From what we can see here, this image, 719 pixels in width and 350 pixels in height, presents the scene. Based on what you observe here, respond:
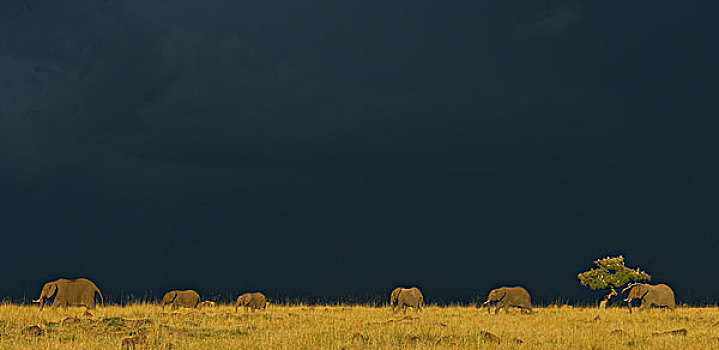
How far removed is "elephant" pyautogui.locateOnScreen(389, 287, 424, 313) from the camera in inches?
1139

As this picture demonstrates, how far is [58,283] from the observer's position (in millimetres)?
26391

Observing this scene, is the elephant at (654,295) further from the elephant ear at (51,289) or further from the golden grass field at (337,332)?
the elephant ear at (51,289)

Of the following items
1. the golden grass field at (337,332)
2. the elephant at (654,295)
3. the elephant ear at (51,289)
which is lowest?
the golden grass field at (337,332)

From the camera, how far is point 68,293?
2638 centimetres

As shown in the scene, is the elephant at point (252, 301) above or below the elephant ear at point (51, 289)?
below

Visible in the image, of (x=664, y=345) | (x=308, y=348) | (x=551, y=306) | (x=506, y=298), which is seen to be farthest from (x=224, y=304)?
(x=664, y=345)

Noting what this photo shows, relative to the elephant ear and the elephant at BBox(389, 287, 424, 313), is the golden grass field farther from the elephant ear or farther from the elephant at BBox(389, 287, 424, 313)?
the elephant at BBox(389, 287, 424, 313)

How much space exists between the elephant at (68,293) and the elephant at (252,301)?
548 centimetres

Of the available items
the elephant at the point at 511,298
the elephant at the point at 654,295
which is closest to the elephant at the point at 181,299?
the elephant at the point at 511,298

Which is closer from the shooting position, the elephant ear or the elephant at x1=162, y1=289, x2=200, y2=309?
the elephant ear

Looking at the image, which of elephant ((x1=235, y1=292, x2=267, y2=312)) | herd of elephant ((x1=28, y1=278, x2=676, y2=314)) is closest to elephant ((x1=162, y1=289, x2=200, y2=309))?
herd of elephant ((x1=28, y1=278, x2=676, y2=314))

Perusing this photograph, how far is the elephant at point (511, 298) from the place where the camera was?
92.1ft

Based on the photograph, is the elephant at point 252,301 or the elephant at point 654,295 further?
the elephant at point 654,295

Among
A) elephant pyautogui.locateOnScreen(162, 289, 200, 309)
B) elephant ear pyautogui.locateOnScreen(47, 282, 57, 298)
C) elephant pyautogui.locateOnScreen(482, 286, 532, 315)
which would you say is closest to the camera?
elephant ear pyautogui.locateOnScreen(47, 282, 57, 298)
